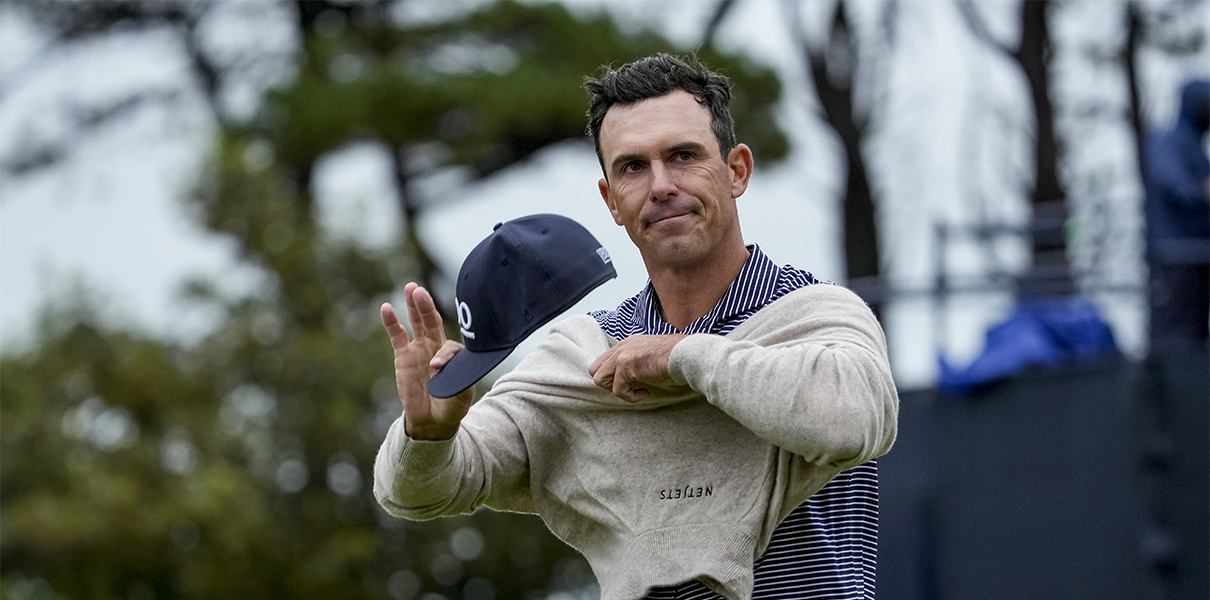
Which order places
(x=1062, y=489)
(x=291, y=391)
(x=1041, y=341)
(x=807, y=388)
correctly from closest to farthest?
(x=807, y=388)
(x=1062, y=489)
(x=1041, y=341)
(x=291, y=391)

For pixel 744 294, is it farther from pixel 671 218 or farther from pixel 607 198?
pixel 607 198

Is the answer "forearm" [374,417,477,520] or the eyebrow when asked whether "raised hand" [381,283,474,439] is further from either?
the eyebrow

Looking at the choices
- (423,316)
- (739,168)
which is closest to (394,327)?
(423,316)

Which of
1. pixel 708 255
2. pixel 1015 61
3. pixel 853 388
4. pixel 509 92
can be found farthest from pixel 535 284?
pixel 1015 61

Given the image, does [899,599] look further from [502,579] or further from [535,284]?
[502,579]

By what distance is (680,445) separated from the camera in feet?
9.21

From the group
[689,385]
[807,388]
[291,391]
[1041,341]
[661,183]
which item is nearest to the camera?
A: [807,388]

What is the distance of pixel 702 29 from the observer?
1342 cm

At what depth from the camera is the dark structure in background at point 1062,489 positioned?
6.31m

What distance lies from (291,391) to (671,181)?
35.4ft

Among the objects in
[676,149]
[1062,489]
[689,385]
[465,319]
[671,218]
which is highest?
[676,149]

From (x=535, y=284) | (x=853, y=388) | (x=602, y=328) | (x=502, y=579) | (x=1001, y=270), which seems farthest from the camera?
(x=502, y=579)

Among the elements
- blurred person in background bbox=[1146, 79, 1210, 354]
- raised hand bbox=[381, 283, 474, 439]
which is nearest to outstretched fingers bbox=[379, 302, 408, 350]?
raised hand bbox=[381, 283, 474, 439]

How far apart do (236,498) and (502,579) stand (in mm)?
2192
